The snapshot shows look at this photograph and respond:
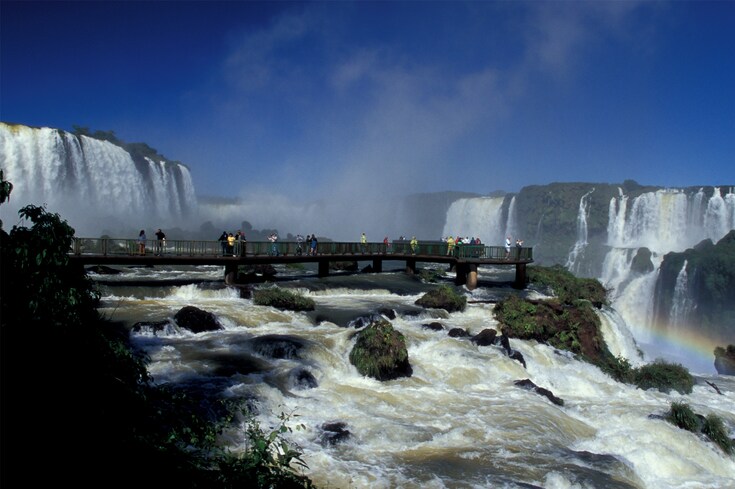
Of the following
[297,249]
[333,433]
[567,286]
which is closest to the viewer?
[333,433]

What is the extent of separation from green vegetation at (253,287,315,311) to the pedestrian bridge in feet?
13.2

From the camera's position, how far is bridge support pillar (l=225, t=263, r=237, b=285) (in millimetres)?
25391

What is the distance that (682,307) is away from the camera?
3966cm

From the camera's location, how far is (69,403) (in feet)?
15.2

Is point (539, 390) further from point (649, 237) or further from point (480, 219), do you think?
point (480, 219)

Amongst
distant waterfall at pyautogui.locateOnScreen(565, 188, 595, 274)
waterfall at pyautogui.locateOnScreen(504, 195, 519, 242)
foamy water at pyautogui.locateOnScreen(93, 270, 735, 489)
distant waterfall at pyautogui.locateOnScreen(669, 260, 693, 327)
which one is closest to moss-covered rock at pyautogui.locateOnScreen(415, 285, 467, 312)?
foamy water at pyautogui.locateOnScreen(93, 270, 735, 489)

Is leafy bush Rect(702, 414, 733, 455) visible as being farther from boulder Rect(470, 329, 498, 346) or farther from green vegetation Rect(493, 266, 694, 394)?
boulder Rect(470, 329, 498, 346)

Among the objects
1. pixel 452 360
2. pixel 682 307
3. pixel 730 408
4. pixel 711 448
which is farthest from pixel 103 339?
pixel 682 307

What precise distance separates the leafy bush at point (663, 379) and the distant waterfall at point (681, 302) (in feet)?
82.3

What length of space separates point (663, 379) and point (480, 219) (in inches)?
2332

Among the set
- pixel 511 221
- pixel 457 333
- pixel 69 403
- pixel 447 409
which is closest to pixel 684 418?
pixel 447 409

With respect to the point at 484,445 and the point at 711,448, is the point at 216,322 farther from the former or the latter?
the point at 711,448

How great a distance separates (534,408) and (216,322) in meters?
10.9

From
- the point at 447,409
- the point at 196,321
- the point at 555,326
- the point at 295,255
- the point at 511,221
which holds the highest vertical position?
the point at 511,221
